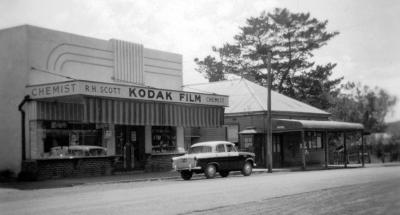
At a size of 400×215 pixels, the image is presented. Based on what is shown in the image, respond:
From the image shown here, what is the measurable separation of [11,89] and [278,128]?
16.9 meters

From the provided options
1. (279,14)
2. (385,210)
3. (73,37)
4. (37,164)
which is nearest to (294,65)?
(279,14)

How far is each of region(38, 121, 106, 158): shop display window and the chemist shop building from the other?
0.15 feet

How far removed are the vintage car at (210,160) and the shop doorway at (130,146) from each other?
14.7 feet

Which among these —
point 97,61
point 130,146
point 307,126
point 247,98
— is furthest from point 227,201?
point 247,98

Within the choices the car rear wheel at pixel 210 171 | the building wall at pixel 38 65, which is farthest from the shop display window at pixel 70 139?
the car rear wheel at pixel 210 171

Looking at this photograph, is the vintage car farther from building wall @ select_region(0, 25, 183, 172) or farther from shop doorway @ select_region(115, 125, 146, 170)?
building wall @ select_region(0, 25, 183, 172)

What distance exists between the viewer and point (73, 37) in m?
26.6

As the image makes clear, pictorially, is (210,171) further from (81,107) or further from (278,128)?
(278,128)

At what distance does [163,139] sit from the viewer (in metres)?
30.5

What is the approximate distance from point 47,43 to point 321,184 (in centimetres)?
1401

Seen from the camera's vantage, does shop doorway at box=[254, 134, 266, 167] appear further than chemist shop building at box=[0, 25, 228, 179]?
Yes

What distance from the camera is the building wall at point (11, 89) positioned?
2422cm

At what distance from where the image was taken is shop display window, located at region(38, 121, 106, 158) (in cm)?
2452

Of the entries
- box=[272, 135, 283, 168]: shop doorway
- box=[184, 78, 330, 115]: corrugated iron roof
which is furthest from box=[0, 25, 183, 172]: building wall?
box=[272, 135, 283, 168]: shop doorway
